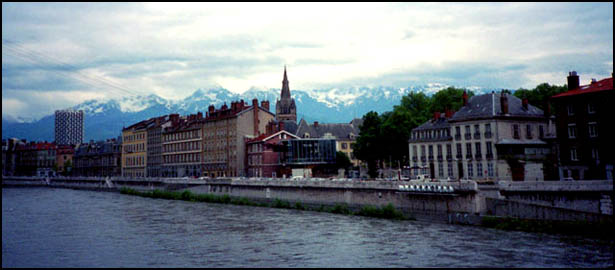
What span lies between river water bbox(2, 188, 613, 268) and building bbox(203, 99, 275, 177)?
4632 cm

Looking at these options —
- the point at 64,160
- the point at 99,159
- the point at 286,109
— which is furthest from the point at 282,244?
the point at 64,160

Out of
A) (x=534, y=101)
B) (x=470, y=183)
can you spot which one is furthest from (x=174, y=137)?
(x=470, y=183)

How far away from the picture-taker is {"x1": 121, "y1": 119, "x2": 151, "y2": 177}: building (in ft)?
412

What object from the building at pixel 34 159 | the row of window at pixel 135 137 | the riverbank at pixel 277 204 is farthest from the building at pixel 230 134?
the building at pixel 34 159

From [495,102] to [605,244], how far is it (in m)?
27.3

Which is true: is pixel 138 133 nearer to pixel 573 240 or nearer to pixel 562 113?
pixel 562 113

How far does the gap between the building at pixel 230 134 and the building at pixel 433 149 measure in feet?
123

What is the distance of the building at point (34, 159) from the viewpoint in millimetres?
157625

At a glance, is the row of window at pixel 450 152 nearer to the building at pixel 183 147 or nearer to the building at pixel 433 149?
the building at pixel 433 149

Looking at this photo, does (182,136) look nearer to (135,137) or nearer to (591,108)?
(135,137)

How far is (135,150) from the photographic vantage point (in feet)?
422

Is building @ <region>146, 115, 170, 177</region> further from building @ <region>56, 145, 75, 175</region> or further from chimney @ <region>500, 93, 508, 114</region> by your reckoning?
chimney @ <region>500, 93, 508, 114</region>

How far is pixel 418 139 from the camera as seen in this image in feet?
216

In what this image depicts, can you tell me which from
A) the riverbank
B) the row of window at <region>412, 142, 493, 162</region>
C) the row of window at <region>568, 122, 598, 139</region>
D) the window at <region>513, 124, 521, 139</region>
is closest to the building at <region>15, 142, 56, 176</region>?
the riverbank
